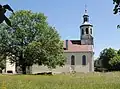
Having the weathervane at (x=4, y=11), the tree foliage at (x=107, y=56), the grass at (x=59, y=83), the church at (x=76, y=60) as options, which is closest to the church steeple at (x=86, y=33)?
the church at (x=76, y=60)

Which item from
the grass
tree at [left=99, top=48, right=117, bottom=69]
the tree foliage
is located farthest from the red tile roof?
the grass

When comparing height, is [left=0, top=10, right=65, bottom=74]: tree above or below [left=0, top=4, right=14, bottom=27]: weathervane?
above

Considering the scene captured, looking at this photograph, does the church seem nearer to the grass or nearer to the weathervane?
the grass

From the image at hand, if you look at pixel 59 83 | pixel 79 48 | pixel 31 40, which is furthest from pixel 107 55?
pixel 59 83

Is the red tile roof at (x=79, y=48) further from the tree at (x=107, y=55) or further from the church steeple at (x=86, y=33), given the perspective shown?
the tree at (x=107, y=55)

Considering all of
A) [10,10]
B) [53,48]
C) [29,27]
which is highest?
[29,27]

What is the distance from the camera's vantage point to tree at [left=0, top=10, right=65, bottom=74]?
59062 mm

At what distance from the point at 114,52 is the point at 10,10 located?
381 ft

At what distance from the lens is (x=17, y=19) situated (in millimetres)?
61000

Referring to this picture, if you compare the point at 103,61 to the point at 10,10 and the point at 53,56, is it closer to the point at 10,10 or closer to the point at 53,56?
the point at 53,56

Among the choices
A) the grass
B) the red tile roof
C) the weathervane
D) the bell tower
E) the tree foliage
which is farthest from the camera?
the tree foliage

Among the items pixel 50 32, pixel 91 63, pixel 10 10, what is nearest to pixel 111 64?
pixel 91 63

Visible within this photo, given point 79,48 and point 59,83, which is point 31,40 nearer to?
point 79,48

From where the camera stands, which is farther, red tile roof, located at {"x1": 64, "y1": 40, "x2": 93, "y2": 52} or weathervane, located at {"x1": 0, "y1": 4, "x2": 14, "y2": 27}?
red tile roof, located at {"x1": 64, "y1": 40, "x2": 93, "y2": 52}
